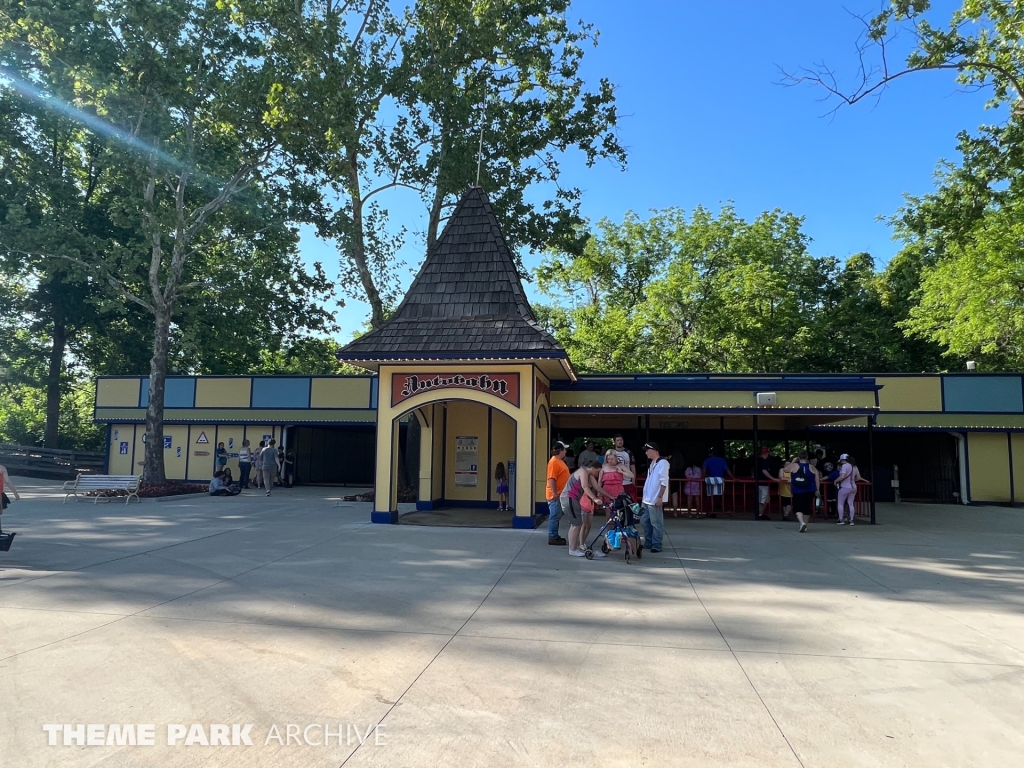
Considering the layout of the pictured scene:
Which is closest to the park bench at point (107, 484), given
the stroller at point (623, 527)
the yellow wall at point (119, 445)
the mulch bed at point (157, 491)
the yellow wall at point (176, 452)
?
the mulch bed at point (157, 491)

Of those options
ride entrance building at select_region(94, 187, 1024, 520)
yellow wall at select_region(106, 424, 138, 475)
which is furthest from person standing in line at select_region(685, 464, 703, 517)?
yellow wall at select_region(106, 424, 138, 475)

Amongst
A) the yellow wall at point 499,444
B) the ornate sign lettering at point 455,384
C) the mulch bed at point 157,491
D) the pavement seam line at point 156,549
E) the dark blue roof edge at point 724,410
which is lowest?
the pavement seam line at point 156,549

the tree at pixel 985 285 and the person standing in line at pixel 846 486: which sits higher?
the tree at pixel 985 285

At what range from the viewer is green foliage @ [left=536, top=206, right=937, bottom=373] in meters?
31.7

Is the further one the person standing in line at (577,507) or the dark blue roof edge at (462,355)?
the dark blue roof edge at (462,355)

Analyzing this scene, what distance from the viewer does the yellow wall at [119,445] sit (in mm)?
25406

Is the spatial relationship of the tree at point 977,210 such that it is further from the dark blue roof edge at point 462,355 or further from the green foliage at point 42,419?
the green foliage at point 42,419

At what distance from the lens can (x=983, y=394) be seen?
2105 centimetres

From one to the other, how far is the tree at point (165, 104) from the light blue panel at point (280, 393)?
3772 mm

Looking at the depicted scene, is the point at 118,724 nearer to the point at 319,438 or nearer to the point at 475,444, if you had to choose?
the point at 475,444

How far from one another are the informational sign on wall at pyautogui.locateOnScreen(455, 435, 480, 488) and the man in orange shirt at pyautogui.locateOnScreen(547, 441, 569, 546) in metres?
6.20

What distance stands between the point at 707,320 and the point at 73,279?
84.9ft

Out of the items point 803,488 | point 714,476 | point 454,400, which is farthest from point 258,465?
point 803,488

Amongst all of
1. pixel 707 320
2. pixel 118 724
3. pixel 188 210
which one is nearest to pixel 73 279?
pixel 188 210
